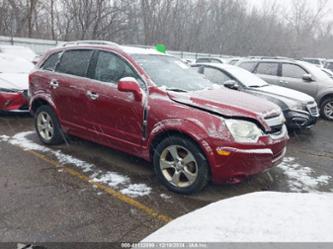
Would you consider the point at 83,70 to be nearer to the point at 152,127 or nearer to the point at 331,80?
the point at 152,127

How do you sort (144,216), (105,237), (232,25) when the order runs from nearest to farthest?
1. (105,237)
2. (144,216)
3. (232,25)

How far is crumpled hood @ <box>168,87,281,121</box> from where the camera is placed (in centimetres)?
351

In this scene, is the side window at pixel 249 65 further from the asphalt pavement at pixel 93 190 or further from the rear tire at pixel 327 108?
the asphalt pavement at pixel 93 190

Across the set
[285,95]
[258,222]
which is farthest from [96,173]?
[285,95]

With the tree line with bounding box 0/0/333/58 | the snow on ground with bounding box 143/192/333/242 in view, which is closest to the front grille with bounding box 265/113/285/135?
the snow on ground with bounding box 143/192/333/242

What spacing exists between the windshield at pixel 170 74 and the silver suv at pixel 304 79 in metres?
5.22

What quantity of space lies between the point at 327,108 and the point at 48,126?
7503 millimetres

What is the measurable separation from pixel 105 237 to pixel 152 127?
1.46 m

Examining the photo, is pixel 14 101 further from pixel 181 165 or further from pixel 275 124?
pixel 275 124

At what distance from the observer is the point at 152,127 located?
3.85 meters

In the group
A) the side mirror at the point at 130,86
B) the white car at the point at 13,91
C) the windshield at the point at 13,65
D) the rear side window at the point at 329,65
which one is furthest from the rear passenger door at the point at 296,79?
the rear side window at the point at 329,65

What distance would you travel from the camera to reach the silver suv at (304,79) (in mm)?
8797

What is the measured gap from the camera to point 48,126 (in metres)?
5.30

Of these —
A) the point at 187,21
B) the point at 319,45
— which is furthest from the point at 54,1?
the point at 319,45
